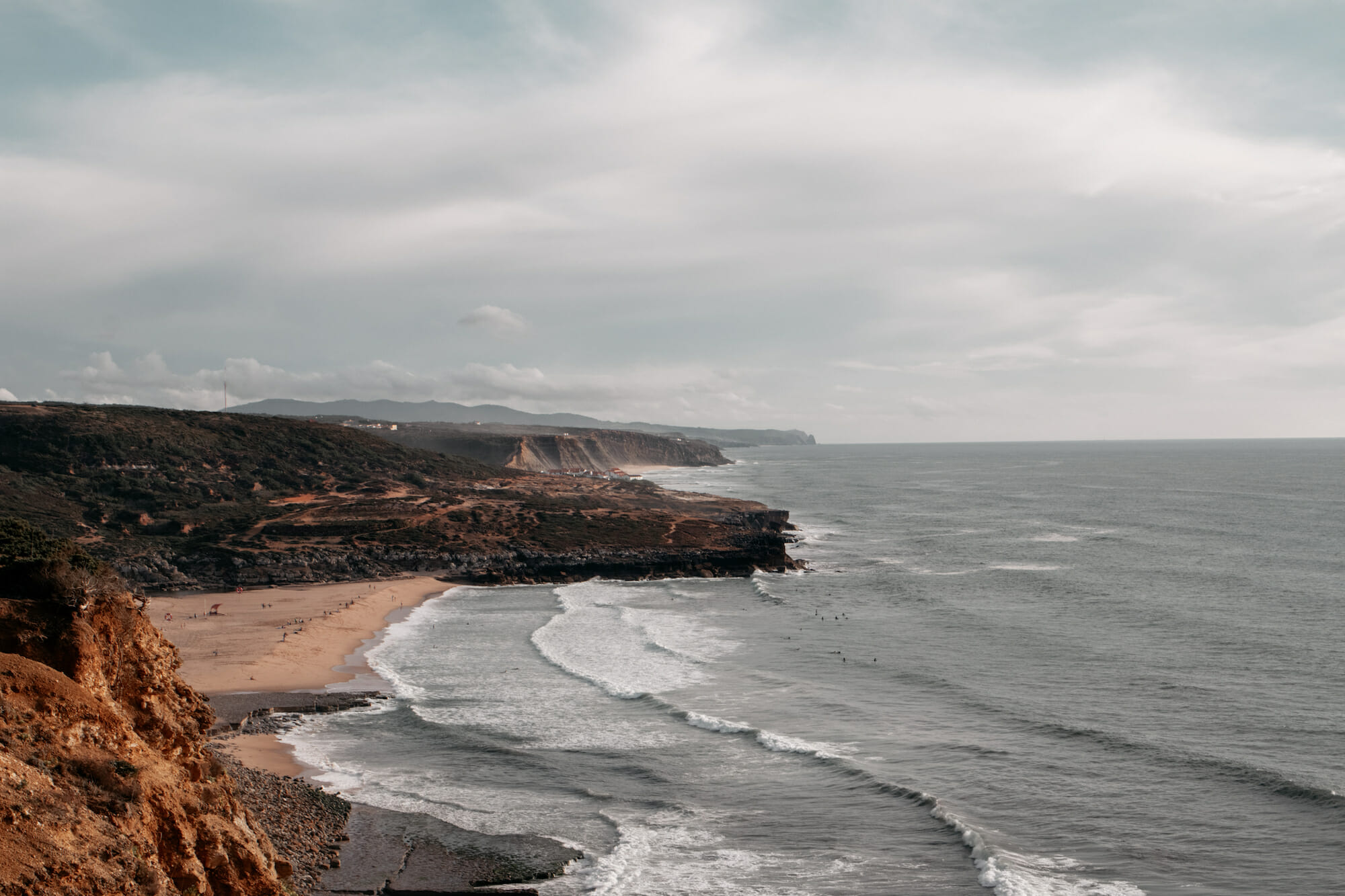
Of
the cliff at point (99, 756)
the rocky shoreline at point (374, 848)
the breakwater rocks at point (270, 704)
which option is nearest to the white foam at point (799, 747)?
the rocky shoreline at point (374, 848)

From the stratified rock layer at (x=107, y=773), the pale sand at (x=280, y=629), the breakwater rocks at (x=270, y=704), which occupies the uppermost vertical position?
the stratified rock layer at (x=107, y=773)

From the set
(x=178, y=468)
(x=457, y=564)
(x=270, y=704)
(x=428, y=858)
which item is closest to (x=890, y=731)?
(x=428, y=858)

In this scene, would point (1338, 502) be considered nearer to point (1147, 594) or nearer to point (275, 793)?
point (1147, 594)

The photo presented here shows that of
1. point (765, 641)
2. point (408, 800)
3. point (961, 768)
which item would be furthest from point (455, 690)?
point (961, 768)

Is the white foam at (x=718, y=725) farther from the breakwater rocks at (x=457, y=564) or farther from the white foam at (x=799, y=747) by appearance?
the breakwater rocks at (x=457, y=564)

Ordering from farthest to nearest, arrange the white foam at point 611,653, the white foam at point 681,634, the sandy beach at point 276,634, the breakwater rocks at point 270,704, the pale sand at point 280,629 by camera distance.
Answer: the white foam at point 681,634 → the white foam at point 611,653 → the pale sand at point 280,629 → the sandy beach at point 276,634 → the breakwater rocks at point 270,704

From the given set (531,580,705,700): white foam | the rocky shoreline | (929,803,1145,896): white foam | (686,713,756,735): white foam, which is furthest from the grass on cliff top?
(929,803,1145,896): white foam

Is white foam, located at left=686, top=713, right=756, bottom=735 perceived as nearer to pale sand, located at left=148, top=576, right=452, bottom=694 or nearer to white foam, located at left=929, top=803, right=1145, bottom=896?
white foam, located at left=929, top=803, right=1145, bottom=896
